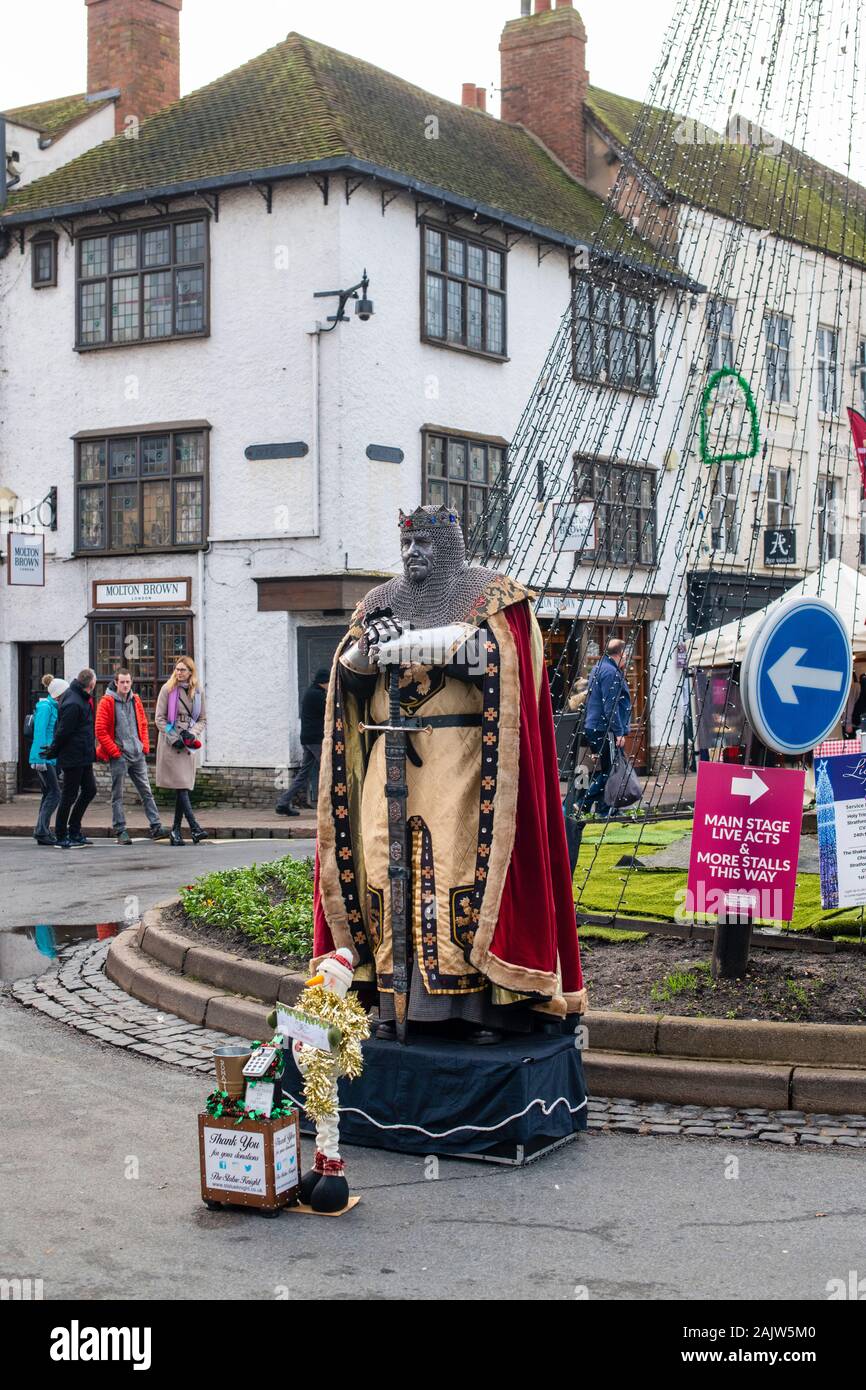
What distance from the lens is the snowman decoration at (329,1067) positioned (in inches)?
193

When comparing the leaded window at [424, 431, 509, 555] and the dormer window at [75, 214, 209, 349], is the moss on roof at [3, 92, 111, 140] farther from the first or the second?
the leaded window at [424, 431, 509, 555]

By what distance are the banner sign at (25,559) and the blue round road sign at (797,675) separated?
16.4 m

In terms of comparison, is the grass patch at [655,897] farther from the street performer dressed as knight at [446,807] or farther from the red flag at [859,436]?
the red flag at [859,436]

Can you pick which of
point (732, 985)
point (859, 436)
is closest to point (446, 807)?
point (732, 985)

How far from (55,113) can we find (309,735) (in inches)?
548

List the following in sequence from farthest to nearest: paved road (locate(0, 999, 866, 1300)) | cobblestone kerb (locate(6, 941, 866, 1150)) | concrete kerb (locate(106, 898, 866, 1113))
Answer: concrete kerb (locate(106, 898, 866, 1113)) < cobblestone kerb (locate(6, 941, 866, 1150)) < paved road (locate(0, 999, 866, 1300))

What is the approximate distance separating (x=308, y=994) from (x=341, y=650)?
4.86 ft

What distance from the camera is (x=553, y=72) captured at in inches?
1083

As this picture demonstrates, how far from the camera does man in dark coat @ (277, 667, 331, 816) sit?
649 inches

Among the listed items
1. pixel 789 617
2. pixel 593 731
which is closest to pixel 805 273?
pixel 593 731

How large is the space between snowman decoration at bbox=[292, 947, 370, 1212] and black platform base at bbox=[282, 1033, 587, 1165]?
389 mm

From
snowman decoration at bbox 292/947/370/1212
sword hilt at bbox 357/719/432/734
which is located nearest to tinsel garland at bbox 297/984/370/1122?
snowman decoration at bbox 292/947/370/1212

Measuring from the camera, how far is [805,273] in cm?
3059

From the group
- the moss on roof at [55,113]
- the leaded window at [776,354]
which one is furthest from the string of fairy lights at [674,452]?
the moss on roof at [55,113]
